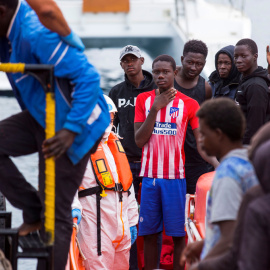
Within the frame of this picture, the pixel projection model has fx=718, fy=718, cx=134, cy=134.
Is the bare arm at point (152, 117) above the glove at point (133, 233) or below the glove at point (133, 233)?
above

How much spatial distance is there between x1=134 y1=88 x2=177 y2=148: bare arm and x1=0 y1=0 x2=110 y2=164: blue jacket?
5.83 ft

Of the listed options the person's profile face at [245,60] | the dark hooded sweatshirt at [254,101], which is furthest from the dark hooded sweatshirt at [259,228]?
the person's profile face at [245,60]

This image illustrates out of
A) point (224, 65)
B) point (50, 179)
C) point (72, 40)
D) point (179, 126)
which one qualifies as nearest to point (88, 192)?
point (179, 126)

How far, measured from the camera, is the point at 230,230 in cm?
267

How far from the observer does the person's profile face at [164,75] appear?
527 centimetres

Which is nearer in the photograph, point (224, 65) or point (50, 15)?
point (50, 15)

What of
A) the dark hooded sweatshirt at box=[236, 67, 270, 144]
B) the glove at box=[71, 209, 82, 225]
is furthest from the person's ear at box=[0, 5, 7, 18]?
the dark hooded sweatshirt at box=[236, 67, 270, 144]

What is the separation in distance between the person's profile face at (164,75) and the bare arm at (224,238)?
8.77 feet

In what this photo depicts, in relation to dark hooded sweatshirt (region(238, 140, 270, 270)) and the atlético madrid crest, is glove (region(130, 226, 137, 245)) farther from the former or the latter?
dark hooded sweatshirt (region(238, 140, 270, 270))

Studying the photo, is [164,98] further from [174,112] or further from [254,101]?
[254,101]

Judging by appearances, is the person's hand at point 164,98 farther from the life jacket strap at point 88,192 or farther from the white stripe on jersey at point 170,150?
the life jacket strap at point 88,192

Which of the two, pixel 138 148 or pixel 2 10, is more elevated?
pixel 2 10

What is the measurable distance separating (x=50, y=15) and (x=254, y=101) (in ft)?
6.43

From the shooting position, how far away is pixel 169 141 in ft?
17.2
